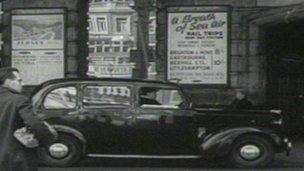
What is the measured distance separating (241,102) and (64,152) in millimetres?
5622

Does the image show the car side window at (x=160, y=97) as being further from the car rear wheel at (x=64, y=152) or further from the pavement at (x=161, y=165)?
→ the car rear wheel at (x=64, y=152)

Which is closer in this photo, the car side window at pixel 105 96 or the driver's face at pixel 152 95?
the car side window at pixel 105 96

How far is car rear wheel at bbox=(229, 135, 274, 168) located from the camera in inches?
539

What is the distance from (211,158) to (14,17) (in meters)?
8.18

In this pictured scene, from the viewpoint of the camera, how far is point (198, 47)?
19312 mm

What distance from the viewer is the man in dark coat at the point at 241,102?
17281 millimetres

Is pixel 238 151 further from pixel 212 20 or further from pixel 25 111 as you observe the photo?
pixel 25 111

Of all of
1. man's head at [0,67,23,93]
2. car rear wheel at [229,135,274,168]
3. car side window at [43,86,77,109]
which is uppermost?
man's head at [0,67,23,93]

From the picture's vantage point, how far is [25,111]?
5594 millimetres

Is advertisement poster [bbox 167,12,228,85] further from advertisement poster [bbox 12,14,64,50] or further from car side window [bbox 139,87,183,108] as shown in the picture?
car side window [bbox 139,87,183,108]

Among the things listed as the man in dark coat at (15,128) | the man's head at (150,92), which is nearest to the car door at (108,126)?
the man's head at (150,92)

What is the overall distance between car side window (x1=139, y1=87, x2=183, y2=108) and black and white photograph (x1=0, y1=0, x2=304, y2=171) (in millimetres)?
18

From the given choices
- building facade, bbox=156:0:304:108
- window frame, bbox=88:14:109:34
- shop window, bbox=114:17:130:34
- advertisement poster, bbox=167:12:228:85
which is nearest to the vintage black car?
building facade, bbox=156:0:304:108

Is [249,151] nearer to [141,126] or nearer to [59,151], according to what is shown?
[141,126]
